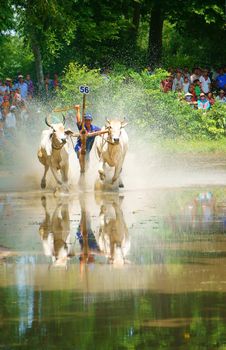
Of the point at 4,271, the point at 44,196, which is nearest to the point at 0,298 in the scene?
the point at 4,271

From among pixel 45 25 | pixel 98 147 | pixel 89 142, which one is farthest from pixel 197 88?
pixel 98 147

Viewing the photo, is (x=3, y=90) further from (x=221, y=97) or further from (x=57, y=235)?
(x=57, y=235)

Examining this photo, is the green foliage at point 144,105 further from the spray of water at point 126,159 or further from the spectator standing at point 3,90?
the spectator standing at point 3,90

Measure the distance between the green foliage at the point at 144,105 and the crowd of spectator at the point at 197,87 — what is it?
1.49 ft

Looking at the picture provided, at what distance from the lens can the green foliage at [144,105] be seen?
31953 millimetres

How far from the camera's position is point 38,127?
31.6 meters

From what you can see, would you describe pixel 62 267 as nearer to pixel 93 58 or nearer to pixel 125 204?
pixel 125 204

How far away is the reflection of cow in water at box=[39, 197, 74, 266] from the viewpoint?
12781 millimetres

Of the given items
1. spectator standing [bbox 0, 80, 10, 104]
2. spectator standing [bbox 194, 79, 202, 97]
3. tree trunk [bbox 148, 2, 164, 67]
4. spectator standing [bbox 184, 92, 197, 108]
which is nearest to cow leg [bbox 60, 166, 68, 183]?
spectator standing [bbox 0, 80, 10, 104]

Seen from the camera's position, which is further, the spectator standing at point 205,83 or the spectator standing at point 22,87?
the spectator standing at point 205,83

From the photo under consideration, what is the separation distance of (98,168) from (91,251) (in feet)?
29.4

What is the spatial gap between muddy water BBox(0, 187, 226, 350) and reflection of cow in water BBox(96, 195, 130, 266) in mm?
12

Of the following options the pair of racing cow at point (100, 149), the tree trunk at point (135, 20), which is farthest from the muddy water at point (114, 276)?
the tree trunk at point (135, 20)

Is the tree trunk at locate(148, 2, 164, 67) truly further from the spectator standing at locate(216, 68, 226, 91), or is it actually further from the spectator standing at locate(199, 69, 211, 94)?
the spectator standing at locate(199, 69, 211, 94)
